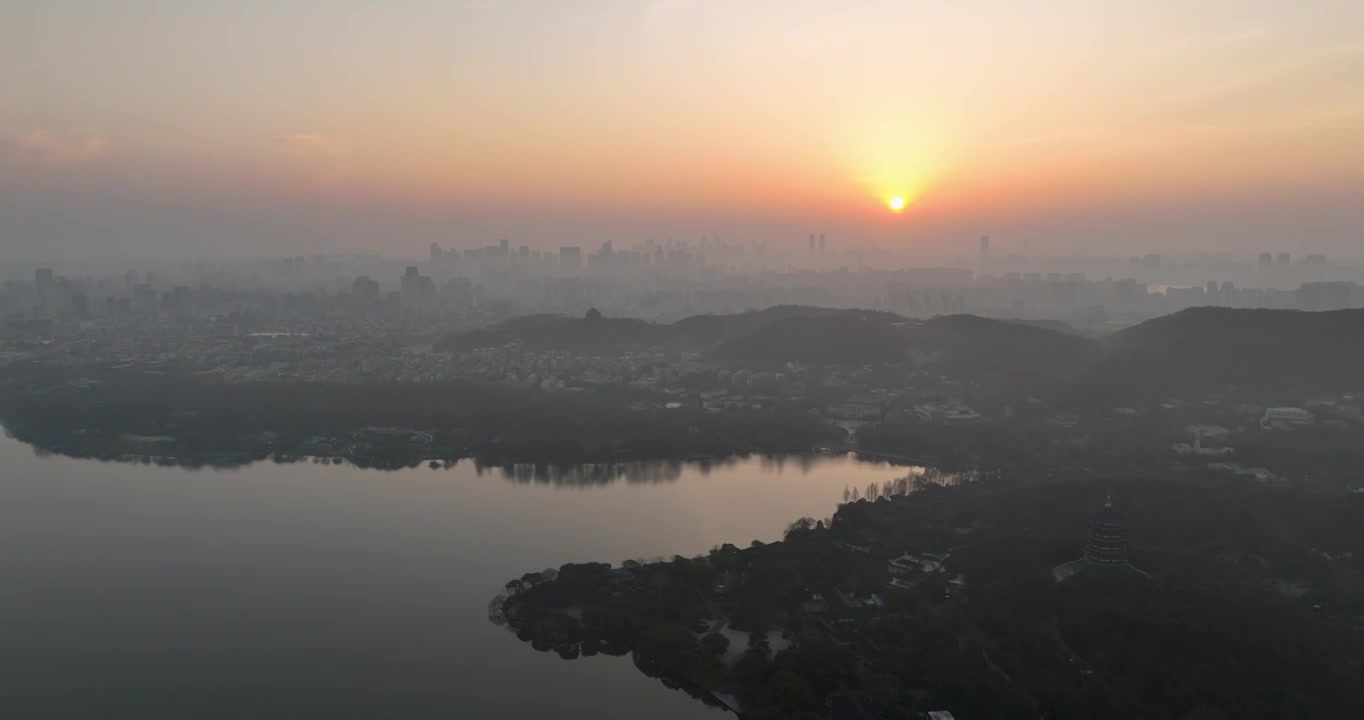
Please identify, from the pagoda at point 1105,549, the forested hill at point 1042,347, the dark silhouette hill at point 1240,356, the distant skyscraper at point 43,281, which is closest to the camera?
the pagoda at point 1105,549

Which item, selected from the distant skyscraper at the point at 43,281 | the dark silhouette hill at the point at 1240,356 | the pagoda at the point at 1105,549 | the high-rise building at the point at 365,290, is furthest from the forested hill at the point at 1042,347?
the distant skyscraper at the point at 43,281

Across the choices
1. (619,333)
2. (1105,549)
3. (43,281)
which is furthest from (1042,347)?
(43,281)

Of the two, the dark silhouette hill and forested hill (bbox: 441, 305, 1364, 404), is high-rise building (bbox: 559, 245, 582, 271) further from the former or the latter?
the dark silhouette hill

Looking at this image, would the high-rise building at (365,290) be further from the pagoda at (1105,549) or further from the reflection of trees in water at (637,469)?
the pagoda at (1105,549)

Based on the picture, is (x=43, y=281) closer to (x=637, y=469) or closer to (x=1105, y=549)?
(x=637, y=469)

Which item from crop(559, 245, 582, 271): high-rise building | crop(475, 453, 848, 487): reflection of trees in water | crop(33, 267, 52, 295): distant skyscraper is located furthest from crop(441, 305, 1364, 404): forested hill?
crop(559, 245, 582, 271): high-rise building

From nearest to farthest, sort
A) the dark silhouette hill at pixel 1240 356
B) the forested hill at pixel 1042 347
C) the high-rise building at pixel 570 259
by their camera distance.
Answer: the dark silhouette hill at pixel 1240 356, the forested hill at pixel 1042 347, the high-rise building at pixel 570 259

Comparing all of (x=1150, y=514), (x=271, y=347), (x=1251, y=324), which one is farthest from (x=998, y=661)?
(x=271, y=347)

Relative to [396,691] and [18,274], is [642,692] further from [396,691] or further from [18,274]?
[18,274]

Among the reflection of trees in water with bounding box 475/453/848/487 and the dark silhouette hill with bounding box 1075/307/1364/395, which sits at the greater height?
the dark silhouette hill with bounding box 1075/307/1364/395
